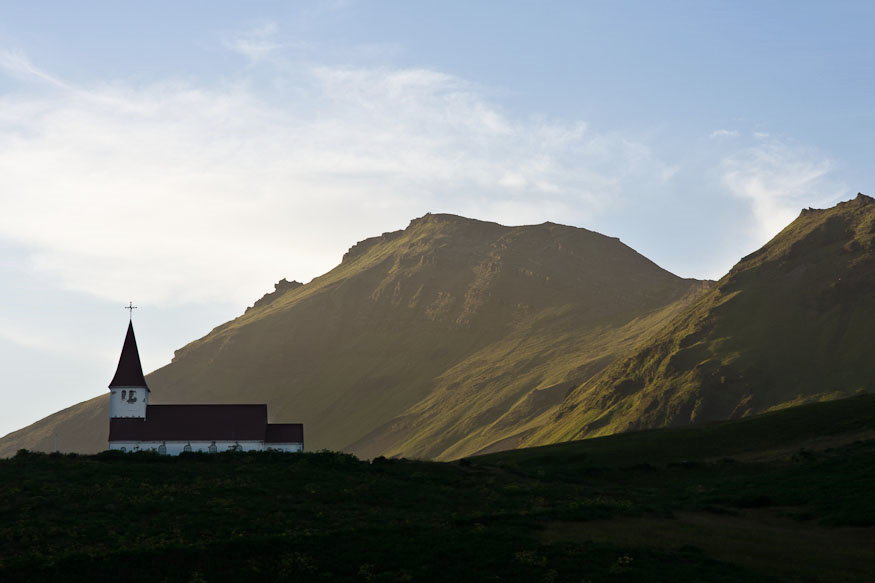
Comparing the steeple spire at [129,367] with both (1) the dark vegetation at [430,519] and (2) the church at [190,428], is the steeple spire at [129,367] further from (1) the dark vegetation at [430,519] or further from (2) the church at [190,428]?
(1) the dark vegetation at [430,519]

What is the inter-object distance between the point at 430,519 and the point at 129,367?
2681 inches

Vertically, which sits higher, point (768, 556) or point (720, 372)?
point (720, 372)

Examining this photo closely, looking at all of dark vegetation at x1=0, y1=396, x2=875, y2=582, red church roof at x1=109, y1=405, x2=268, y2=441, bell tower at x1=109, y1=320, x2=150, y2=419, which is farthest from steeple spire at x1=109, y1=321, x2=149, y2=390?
dark vegetation at x1=0, y1=396, x2=875, y2=582

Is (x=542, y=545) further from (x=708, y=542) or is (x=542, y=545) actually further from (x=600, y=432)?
(x=600, y=432)

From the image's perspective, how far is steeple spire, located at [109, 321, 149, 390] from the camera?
347ft

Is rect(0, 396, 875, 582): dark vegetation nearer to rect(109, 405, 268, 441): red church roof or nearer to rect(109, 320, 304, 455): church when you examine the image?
rect(109, 320, 304, 455): church

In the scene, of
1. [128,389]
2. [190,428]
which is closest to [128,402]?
[128,389]

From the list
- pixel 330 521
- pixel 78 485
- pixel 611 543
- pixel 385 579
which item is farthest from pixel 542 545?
pixel 78 485

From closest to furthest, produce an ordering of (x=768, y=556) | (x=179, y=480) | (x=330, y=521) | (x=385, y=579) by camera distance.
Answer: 1. (x=385, y=579)
2. (x=768, y=556)
3. (x=330, y=521)
4. (x=179, y=480)

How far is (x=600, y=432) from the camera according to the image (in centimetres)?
19088

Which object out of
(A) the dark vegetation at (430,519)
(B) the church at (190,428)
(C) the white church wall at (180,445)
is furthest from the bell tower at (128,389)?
(A) the dark vegetation at (430,519)

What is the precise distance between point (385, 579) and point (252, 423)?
63932mm

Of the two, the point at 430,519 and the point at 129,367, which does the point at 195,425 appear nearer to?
the point at 129,367

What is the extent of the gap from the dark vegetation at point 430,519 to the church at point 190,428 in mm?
31538
